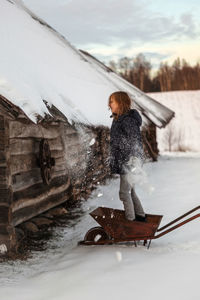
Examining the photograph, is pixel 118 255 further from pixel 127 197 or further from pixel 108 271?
pixel 127 197

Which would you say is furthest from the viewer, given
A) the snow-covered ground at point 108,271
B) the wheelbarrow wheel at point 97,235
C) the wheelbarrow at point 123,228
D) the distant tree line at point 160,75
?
the distant tree line at point 160,75

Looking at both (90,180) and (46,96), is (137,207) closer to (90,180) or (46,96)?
(46,96)

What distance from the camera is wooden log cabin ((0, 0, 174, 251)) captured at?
507cm

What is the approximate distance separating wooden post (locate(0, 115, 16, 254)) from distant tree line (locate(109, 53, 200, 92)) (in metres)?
55.4

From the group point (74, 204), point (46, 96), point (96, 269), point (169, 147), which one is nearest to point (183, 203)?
point (74, 204)

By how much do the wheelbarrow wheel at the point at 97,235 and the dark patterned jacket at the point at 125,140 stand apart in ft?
2.54

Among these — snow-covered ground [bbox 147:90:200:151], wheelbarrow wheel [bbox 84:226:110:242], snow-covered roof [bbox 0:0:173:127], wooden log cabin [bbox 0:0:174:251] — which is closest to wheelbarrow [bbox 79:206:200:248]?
wheelbarrow wheel [bbox 84:226:110:242]

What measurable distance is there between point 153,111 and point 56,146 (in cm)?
782

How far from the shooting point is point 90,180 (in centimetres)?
945

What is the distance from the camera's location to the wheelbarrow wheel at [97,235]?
489 centimetres

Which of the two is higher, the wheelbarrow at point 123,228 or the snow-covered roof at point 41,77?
the snow-covered roof at point 41,77

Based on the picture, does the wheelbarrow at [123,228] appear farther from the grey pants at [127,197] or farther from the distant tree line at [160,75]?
the distant tree line at [160,75]

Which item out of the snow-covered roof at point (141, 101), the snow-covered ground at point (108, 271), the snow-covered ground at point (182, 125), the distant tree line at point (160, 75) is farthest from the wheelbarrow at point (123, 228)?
the distant tree line at point (160, 75)

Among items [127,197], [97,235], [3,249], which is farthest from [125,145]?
[3,249]
